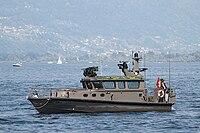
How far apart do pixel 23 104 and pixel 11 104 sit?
1139 millimetres

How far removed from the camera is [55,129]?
173ft

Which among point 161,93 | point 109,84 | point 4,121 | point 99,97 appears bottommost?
point 4,121

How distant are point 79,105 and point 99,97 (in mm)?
1656

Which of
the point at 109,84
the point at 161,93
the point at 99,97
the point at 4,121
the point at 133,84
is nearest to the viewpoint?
the point at 4,121

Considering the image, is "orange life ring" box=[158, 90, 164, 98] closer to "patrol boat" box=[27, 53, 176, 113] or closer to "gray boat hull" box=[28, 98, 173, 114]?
"patrol boat" box=[27, 53, 176, 113]

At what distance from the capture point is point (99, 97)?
59219 millimetres

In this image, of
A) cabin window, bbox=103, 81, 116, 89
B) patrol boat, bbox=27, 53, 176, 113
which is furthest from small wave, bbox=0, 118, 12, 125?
cabin window, bbox=103, 81, 116, 89

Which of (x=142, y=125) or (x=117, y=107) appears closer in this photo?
(x=142, y=125)

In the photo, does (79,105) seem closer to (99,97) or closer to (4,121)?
(99,97)

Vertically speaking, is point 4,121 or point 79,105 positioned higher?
point 79,105

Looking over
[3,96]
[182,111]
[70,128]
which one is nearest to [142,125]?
[70,128]

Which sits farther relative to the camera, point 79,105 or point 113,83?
point 113,83

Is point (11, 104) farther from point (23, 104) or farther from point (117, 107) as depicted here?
point (117, 107)

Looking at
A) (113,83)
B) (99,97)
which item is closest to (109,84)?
(113,83)
